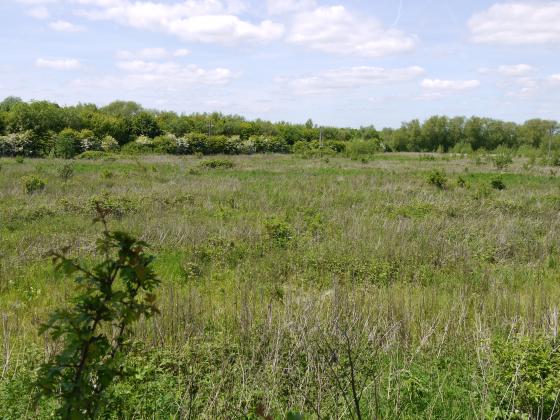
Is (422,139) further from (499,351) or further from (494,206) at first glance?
(499,351)

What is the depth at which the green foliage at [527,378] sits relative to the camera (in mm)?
3435

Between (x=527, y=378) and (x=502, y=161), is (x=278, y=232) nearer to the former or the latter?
(x=527, y=378)

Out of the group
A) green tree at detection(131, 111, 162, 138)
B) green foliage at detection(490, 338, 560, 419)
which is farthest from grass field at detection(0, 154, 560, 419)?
green tree at detection(131, 111, 162, 138)

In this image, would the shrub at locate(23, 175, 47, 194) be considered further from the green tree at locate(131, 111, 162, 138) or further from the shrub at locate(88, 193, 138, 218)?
the green tree at locate(131, 111, 162, 138)

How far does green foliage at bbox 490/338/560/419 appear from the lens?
343 centimetres

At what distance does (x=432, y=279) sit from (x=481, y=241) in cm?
271

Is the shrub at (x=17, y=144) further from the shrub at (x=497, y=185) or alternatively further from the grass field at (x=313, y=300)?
the shrub at (x=497, y=185)

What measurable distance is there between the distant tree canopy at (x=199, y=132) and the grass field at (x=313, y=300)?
681 inches

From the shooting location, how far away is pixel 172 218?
11906 mm

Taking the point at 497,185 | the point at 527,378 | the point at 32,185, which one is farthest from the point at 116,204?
the point at 497,185

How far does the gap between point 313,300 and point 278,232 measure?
524cm

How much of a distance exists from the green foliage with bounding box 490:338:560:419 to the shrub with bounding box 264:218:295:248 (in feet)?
20.6

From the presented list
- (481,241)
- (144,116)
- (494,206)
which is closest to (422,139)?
(144,116)

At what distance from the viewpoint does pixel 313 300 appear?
5.06 metres
